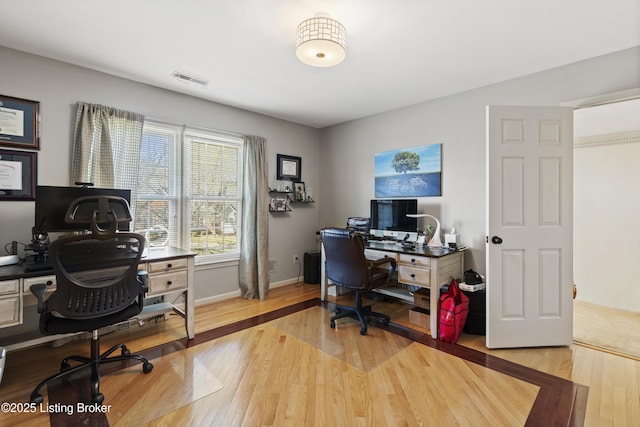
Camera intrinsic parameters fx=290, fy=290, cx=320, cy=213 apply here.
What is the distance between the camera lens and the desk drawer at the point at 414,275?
2822mm

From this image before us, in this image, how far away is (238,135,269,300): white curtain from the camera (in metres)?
3.88

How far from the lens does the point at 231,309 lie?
3.42 meters

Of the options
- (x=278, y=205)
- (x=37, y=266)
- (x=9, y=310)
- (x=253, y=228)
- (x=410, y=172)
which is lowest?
(x=9, y=310)

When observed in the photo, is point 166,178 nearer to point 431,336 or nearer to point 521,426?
point 431,336

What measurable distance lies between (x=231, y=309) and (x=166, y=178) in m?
1.70

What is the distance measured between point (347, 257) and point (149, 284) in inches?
69.0

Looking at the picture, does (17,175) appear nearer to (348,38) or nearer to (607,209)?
(348,38)

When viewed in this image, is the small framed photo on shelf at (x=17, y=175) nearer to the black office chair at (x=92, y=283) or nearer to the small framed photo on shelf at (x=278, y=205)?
the black office chair at (x=92, y=283)

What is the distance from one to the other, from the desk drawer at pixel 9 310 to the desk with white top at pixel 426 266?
2.87 meters

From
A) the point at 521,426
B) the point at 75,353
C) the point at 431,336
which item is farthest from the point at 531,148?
the point at 75,353

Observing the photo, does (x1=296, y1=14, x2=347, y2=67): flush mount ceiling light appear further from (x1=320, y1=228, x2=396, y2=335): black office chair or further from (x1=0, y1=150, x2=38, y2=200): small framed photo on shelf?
(x1=0, y1=150, x2=38, y2=200): small framed photo on shelf

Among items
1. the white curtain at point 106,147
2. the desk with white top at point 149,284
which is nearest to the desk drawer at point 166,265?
the desk with white top at point 149,284

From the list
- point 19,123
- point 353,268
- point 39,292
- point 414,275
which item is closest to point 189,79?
point 19,123

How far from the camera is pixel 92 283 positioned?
1792mm
